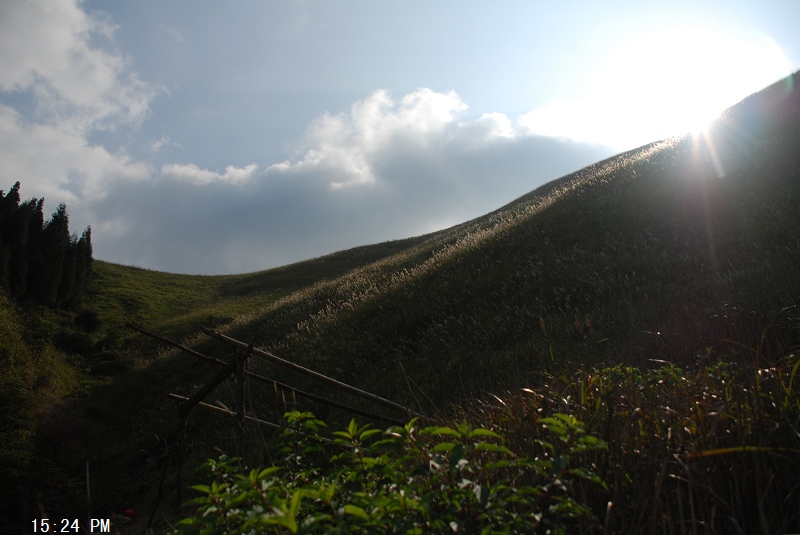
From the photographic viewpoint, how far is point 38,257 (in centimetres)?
3788

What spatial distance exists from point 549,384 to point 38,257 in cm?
4442

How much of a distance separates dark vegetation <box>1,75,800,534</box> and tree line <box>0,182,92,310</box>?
586 inches

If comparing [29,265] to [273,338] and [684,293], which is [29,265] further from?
[684,293]

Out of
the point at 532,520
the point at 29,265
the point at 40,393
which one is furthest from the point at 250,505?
the point at 29,265

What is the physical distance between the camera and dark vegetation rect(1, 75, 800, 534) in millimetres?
2369

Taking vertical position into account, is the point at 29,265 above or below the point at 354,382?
above

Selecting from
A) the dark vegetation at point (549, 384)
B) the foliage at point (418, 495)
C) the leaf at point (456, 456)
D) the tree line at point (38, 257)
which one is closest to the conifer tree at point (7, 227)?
the tree line at point (38, 257)

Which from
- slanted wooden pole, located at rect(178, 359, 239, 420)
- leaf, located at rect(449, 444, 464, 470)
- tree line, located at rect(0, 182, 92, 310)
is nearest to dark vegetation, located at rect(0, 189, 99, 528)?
tree line, located at rect(0, 182, 92, 310)

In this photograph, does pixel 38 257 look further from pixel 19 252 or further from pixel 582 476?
pixel 582 476

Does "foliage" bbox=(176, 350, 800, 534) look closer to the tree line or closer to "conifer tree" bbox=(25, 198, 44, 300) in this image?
the tree line

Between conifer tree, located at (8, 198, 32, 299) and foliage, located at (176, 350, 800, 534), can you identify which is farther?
conifer tree, located at (8, 198, 32, 299)

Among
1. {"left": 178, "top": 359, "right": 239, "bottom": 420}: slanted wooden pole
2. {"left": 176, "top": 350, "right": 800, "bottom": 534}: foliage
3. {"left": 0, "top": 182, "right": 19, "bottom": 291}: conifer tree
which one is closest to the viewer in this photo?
{"left": 176, "top": 350, "right": 800, "bottom": 534}: foliage

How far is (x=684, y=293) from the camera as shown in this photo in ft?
26.8

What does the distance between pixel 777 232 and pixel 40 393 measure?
21271 mm
